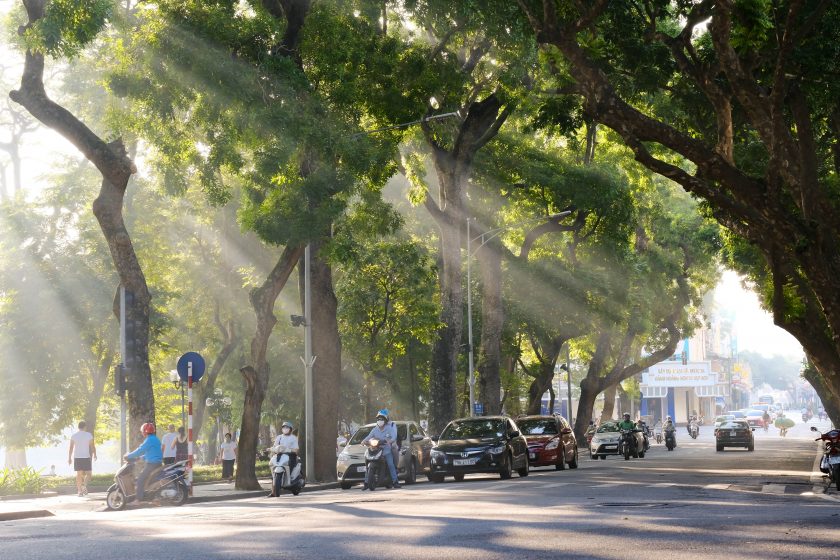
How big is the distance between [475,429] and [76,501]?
9.56 meters

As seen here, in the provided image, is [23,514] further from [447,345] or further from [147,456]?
[447,345]

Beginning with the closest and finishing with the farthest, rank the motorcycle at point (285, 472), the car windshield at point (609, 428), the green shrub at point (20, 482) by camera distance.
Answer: the motorcycle at point (285, 472), the green shrub at point (20, 482), the car windshield at point (609, 428)

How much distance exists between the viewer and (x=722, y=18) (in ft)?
55.3

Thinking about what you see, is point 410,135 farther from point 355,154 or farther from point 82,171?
point 82,171

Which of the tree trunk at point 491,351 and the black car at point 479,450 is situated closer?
the black car at point 479,450

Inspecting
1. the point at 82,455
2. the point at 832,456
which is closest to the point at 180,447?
the point at 82,455

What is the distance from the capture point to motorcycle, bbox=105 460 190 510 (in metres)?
21.6

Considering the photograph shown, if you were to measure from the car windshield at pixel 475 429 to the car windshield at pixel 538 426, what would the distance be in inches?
221

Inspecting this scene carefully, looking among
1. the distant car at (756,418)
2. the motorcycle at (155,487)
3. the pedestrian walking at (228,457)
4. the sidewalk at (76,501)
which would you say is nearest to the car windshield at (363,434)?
Answer: the sidewalk at (76,501)

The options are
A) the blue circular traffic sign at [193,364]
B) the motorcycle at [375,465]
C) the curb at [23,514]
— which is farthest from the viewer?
the motorcycle at [375,465]

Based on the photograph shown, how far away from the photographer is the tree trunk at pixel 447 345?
35.5m

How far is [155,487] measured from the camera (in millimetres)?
21656

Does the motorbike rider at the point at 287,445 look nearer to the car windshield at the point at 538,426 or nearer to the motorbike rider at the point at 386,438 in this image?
the motorbike rider at the point at 386,438

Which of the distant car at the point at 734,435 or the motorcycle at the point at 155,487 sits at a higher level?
the distant car at the point at 734,435
